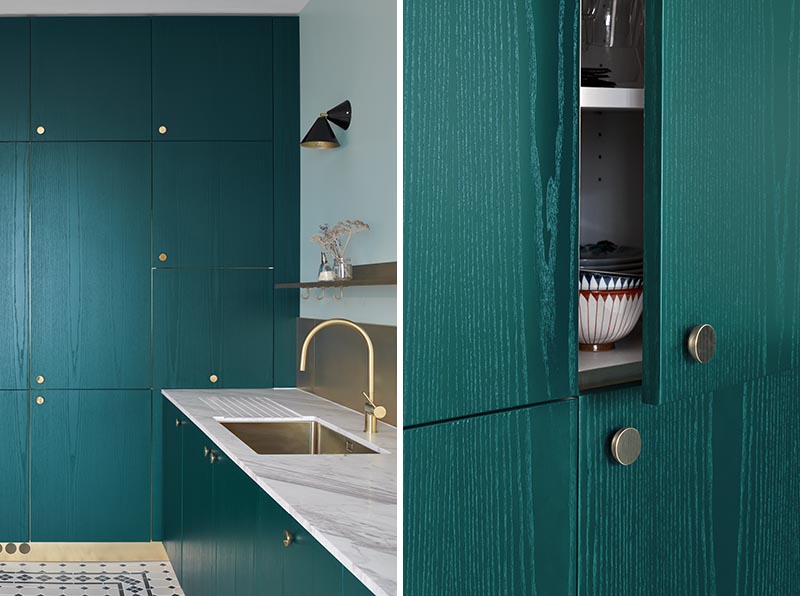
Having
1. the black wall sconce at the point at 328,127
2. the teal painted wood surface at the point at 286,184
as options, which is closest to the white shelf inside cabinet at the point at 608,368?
the black wall sconce at the point at 328,127

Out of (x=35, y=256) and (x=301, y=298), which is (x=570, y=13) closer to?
(x=301, y=298)

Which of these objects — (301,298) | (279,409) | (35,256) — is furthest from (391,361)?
(35,256)

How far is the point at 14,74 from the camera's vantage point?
388cm

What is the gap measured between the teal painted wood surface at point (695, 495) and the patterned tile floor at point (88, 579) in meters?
2.79

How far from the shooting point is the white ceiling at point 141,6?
3.83 meters

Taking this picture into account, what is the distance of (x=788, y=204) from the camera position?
1.16 m

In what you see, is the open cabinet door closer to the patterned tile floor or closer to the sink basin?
the sink basin

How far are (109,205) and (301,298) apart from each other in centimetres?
100

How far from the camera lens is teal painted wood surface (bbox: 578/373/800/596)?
1.06 m

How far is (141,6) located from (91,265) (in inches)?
48.2

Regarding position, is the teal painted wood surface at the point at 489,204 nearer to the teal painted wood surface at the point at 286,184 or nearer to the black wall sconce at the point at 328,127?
the black wall sconce at the point at 328,127

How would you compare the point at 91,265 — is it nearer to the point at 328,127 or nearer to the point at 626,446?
the point at 328,127

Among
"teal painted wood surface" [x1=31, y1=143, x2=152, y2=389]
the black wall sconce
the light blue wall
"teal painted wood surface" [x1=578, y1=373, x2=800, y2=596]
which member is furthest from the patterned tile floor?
"teal painted wood surface" [x1=578, y1=373, x2=800, y2=596]

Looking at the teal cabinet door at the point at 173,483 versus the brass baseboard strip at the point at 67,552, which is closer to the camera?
the teal cabinet door at the point at 173,483
